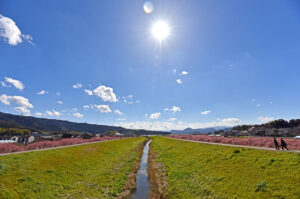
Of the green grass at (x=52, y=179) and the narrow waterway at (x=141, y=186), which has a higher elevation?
the green grass at (x=52, y=179)

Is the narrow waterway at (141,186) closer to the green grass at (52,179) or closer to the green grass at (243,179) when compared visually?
the green grass at (52,179)

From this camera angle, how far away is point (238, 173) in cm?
1399

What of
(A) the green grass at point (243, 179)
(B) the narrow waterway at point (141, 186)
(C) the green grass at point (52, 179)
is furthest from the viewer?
(B) the narrow waterway at point (141, 186)

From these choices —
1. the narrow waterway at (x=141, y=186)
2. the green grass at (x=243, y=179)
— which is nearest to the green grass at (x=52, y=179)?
the narrow waterway at (x=141, y=186)

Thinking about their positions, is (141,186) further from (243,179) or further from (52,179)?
(243,179)

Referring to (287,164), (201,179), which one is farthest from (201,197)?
(287,164)

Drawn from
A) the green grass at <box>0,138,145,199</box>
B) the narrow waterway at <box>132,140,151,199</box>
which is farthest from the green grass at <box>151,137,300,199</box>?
the green grass at <box>0,138,145,199</box>

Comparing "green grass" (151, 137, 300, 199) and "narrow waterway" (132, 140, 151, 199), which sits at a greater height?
"green grass" (151, 137, 300, 199)

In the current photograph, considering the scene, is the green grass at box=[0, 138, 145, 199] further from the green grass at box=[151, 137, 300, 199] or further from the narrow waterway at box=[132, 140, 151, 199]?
the green grass at box=[151, 137, 300, 199]

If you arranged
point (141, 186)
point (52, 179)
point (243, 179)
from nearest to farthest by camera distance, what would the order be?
point (243, 179) < point (52, 179) < point (141, 186)

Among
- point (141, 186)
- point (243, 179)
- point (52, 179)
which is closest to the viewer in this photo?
point (243, 179)

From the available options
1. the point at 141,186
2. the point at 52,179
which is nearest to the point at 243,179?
the point at 141,186

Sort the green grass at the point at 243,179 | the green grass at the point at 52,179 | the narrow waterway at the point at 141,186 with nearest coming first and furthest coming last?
the green grass at the point at 243,179 → the green grass at the point at 52,179 → the narrow waterway at the point at 141,186

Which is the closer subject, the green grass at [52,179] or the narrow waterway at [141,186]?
the green grass at [52,179]
